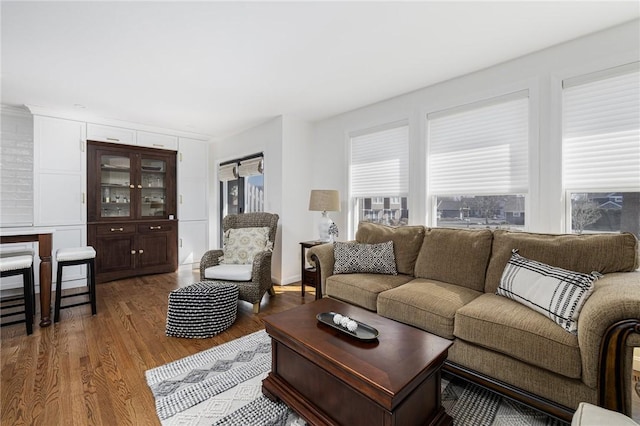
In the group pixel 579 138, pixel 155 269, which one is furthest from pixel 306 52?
pixel 155 269

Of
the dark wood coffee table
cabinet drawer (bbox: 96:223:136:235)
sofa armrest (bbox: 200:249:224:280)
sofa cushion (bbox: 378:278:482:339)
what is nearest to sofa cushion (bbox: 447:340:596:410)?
sofa cushion (bbox: 378:278:482:339)

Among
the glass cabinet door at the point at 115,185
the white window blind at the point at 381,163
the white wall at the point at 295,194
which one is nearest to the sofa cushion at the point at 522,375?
the white window blind at the point at 381,163

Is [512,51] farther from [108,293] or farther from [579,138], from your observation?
[108,293]

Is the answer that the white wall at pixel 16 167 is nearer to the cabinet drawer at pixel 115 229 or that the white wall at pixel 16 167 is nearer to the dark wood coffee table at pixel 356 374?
the cabinet drawer at pixel 115 229

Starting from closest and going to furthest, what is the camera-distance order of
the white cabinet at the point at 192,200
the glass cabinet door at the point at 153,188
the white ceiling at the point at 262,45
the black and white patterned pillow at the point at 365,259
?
the white ceiling at the point at 262,45 → the black and white patterned pillow at the point at 365,259 → the glass cabinet door at the point at 153,188 → the white cabinet at the point at 192,200

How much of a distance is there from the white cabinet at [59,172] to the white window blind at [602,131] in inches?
225

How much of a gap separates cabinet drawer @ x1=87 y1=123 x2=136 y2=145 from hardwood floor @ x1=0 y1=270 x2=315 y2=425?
238 cm

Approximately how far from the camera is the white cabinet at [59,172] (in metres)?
3.77

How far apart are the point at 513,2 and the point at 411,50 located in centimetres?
74

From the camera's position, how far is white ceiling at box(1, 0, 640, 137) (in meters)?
1.93

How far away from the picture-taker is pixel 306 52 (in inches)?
96.5

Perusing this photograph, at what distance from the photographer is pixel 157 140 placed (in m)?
4.71

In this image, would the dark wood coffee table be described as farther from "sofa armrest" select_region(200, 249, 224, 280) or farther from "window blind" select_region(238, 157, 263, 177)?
"window blind" select_region(238, 157, 263, 177)

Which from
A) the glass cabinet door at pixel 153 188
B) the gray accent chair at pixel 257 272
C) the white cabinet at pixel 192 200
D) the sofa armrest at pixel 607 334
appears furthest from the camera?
the white cabinet at pixel 192 200
